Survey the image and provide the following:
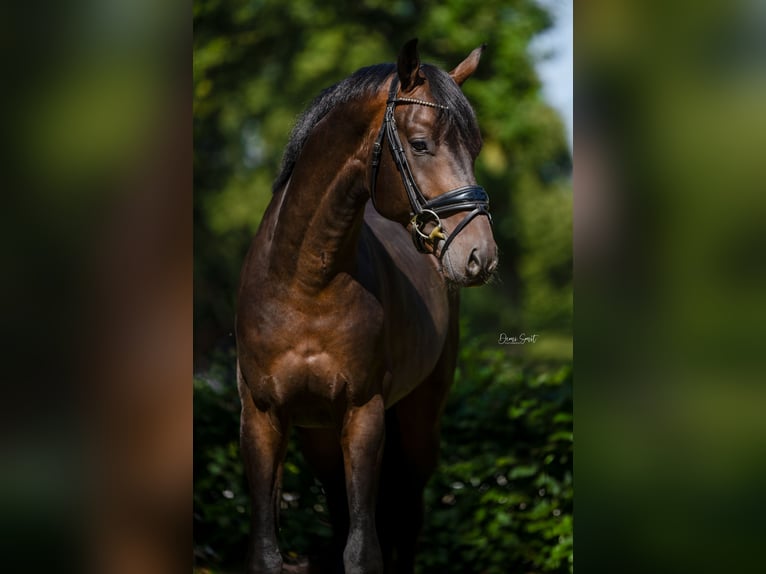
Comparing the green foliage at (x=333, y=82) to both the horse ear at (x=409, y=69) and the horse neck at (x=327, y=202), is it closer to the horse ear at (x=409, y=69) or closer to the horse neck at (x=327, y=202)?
the horse neck at (x=327, y=202)

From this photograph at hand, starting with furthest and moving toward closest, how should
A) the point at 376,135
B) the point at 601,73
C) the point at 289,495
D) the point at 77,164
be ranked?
the point at 289,495
the point at 601,73
the point at 376,135
the point at 77,164

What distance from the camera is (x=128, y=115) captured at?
3652mm

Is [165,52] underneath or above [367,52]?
underneath

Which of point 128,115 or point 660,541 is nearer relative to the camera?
point 128,115

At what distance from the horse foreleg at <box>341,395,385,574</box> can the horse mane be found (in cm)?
108

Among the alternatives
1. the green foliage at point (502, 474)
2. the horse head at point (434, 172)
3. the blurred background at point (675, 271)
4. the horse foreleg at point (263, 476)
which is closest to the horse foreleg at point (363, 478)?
the horse foreleg at point (263, 476)

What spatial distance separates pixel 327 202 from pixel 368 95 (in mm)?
459

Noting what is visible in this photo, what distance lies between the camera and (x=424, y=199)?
3682 mm

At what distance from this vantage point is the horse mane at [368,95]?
12.1ft

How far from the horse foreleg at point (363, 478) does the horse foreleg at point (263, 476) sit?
29 cm

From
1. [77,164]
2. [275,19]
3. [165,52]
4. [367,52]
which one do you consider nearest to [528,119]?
[367,52]

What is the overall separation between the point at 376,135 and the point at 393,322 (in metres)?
0.92

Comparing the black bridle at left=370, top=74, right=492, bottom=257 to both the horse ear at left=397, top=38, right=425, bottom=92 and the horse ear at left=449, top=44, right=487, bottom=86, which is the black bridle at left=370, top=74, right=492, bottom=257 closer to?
the horse ear at left=397, top=38, right=425, bottom=92

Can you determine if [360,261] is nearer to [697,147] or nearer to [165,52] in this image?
[165,52]
